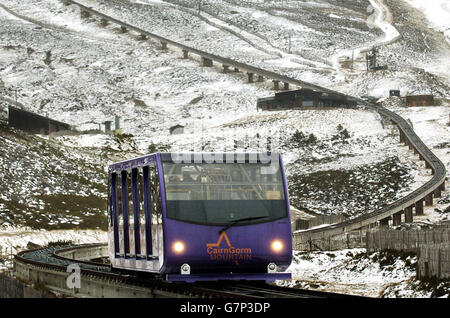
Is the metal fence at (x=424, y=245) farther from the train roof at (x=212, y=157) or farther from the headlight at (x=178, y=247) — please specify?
the headlight at (x=178, y=247)

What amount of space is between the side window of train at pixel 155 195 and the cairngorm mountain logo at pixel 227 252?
1442 millimetres

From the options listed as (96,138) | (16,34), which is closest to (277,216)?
(96,138)

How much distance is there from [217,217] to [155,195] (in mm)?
1674

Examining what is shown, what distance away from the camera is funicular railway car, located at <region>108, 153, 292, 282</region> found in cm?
2291

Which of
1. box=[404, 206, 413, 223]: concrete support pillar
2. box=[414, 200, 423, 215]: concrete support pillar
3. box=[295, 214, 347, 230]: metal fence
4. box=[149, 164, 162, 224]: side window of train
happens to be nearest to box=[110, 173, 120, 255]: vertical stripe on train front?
box=[149, 164, 162, 224]: side window of train

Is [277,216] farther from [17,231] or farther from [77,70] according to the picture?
[77,70]

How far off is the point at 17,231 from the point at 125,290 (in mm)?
37378

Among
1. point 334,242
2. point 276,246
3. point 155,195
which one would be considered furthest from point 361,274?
point 334,242

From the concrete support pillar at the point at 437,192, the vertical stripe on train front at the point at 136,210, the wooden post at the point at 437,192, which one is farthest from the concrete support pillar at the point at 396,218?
the vertical stripe on train front at the point at 136,210

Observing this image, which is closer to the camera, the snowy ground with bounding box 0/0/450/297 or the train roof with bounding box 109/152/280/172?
the train roof with bounding box 109/152/280/172

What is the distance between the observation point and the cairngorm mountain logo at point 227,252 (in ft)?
75.7

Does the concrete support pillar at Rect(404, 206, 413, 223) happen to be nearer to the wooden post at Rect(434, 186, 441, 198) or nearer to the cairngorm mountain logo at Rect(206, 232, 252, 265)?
the wooden post at Rect(434, 186, 441, 198)

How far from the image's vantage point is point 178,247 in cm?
2275

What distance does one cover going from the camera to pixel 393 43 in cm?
19700
